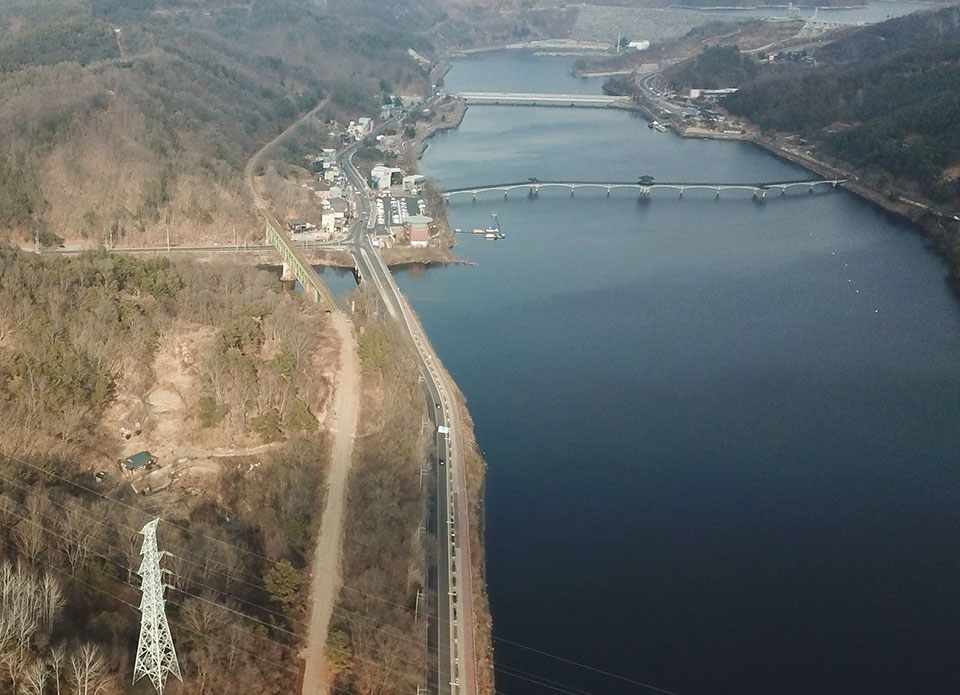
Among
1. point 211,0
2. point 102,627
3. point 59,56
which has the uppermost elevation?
point 211,0

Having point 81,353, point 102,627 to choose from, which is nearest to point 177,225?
point 81,353

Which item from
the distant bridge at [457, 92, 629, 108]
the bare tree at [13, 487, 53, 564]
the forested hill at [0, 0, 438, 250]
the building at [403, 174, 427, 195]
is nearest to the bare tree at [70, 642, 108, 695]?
the bare tree at [13, 487, 53, 564]

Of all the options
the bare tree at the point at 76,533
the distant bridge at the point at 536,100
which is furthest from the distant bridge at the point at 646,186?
the bare tree at the point at 76,533

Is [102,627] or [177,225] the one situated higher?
[177,225]

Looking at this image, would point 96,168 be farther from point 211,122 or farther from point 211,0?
point 211,0

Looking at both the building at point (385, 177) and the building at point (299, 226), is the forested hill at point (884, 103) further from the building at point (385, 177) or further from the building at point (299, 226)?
the building at point (299, 226)

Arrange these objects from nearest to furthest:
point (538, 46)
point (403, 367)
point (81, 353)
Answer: point (81, 353) → point (403, 367) → point (538, 46)

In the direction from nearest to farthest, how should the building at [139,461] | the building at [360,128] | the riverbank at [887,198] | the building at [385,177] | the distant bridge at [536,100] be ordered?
the building at [139,461] → the riverbank at [887,198] → the building at [385,177] → the building at [360,128] → the distant bridge at [536,100]
